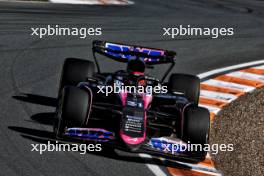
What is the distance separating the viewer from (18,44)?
16406 millimetres

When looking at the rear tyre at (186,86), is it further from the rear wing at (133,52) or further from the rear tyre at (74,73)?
the rear tyre at (74,73)

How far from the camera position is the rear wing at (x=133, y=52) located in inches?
438

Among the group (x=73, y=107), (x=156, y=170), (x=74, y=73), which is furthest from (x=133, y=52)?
(x=156, y=170)

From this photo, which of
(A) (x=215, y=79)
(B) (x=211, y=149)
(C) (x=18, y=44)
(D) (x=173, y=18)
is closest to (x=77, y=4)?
(D) (x=173, y=18)

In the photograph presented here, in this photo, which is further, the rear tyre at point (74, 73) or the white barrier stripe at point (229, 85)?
the white barrier stripe at point (229, 85)

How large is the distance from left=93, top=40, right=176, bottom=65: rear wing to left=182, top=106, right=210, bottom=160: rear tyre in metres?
1.77

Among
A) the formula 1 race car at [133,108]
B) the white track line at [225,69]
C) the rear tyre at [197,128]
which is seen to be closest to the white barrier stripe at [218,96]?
the white track line at [225,69]

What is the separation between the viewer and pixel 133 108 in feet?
31.8

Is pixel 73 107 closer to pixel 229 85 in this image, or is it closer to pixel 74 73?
pixel 74 73

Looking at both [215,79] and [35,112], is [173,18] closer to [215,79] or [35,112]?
[215,79]

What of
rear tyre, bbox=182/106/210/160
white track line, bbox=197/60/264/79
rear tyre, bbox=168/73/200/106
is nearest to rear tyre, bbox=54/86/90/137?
rear tyre, bbox=182/106/210/160

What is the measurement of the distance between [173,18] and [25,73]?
9.71 metres

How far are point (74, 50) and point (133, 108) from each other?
7016mm

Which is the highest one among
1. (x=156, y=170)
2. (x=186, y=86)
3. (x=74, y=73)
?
(x=74, y=73)
